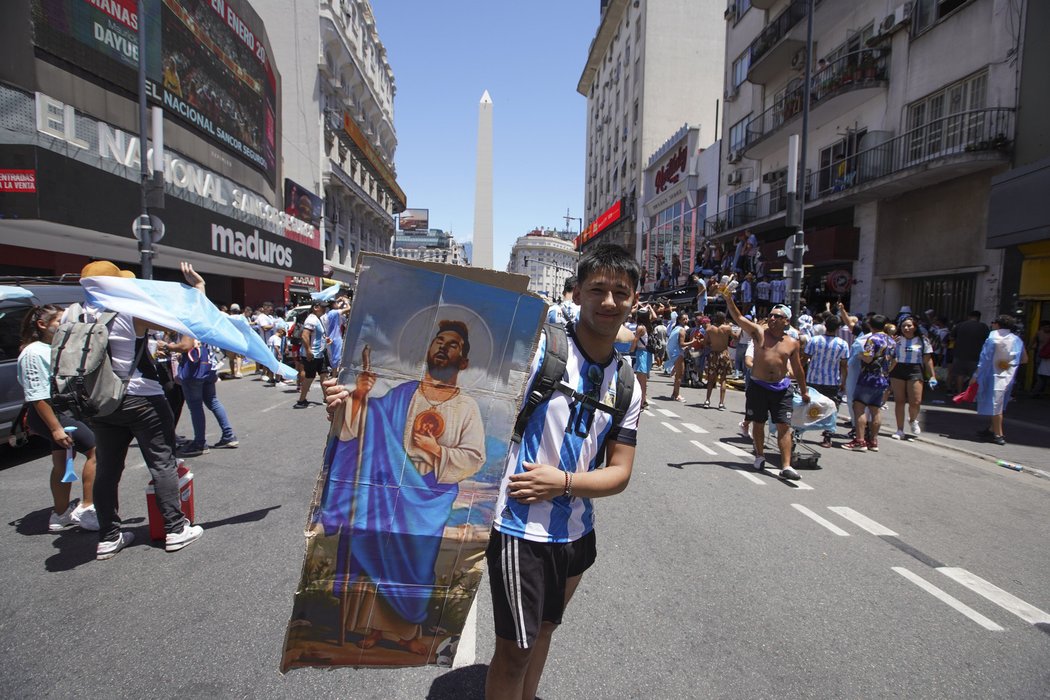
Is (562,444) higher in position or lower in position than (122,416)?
higher

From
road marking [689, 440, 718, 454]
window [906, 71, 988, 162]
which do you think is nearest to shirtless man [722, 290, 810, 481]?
road marking [689, 440, 718, 454]

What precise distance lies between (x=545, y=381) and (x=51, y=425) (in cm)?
393

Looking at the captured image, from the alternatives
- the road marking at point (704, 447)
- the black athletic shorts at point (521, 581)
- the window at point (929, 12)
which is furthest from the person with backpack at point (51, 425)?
the window at point (929, 12)

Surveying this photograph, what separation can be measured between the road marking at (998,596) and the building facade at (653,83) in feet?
127

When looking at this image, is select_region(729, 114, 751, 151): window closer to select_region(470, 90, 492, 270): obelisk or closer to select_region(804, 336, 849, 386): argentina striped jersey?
Answer: select_region(804, 336, 849, 386): argentina striped jersey

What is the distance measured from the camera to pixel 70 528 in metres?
4.20

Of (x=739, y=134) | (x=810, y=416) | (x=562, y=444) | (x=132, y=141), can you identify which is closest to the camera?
(x=562, y=444)

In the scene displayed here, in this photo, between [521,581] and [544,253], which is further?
[544,253]

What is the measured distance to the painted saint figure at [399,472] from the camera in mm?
1776

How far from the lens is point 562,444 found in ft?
6.32

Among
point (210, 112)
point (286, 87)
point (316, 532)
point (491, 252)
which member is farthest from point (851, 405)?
point (491, 252)

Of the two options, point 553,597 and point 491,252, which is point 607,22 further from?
point 553,597

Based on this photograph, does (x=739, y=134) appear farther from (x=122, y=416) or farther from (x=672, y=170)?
(x=122, y=416)

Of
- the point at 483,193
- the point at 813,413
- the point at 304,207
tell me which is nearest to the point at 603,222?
the point at 483,193
